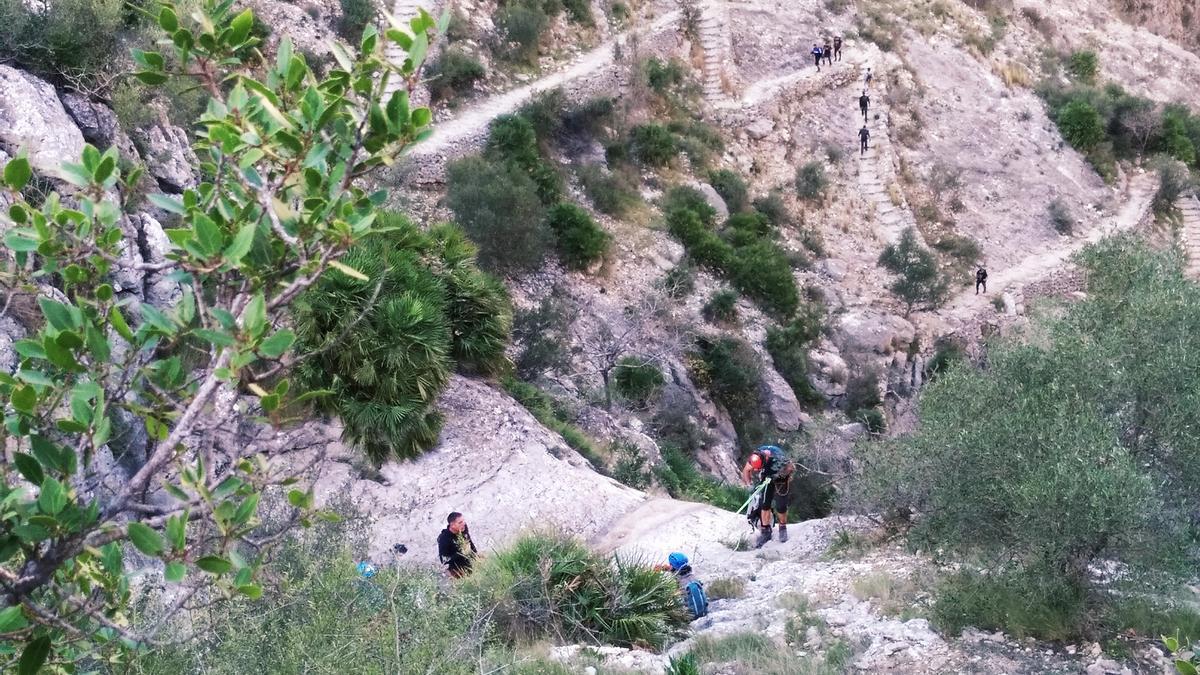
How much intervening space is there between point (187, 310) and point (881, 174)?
2980 cm

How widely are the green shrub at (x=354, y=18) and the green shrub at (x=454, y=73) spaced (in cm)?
148

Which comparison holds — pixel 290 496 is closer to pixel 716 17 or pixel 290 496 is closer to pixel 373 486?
pixel 373 486

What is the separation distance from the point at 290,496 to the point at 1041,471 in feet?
19.7

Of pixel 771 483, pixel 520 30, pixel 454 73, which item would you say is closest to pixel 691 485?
pixel 771 483

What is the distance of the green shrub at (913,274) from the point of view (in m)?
26.9

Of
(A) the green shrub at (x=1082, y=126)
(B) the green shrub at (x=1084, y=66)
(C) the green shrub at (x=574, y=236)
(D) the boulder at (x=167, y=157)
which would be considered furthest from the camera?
(B) the green shrub at (x=1084, y=66)

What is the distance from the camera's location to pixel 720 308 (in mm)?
23938

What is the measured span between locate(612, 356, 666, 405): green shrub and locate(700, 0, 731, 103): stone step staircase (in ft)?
40.1

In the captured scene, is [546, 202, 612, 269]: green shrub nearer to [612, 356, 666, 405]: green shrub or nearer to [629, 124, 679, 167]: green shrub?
[612, 356, 666, 405]: green shrub

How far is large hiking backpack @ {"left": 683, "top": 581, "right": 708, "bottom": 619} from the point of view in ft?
31.9

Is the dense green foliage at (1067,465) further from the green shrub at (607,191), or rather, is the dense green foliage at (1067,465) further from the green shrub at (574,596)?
the green shrub at (607,191)

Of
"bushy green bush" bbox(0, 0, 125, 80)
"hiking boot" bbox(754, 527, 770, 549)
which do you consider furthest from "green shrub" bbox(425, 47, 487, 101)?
Result: "hiking boot" bbox(754, 527, 770, 549)

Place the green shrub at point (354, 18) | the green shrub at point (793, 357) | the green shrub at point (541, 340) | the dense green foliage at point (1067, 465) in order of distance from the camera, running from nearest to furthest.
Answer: the dense green foliage at point (1067, 465) < the green shrub at point (541, 340) < the green shrub at point (354, 18) < the green shrub at point (793, 357)

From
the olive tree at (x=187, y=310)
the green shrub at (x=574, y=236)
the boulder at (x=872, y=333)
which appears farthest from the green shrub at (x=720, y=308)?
the olive tree at (x=187, y=310)
